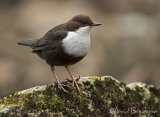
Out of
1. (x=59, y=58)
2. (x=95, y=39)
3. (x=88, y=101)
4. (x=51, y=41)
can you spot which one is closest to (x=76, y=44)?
(x=59, y=58)

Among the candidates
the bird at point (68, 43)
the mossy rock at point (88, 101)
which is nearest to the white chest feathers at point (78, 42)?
the bird at point (68, 43)

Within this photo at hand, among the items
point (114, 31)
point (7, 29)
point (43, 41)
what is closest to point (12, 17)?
point (7, 29)

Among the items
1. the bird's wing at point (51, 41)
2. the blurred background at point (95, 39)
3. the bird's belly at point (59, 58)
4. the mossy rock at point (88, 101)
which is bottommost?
the blurred background at point (95, 39)

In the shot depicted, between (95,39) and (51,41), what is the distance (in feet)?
23.0

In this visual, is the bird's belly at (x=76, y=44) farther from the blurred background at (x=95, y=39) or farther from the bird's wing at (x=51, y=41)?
the blurred background at (x=95, y=39)

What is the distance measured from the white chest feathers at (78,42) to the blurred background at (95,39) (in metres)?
5.00

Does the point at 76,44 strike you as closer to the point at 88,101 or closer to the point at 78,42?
the point at 78,42

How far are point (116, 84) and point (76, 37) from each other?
0.63m

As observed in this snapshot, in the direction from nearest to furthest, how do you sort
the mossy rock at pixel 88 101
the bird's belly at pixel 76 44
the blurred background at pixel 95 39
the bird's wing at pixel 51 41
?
Result: the mossy rock at pixel 88 101 → the bird's belly at pixel 76 44 → the bird's wing at pixel 51 41 → the blurred background at pixel 95 39

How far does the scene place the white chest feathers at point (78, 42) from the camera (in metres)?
5.96

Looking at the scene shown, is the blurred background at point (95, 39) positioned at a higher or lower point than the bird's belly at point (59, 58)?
lower

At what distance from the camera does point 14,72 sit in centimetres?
1225

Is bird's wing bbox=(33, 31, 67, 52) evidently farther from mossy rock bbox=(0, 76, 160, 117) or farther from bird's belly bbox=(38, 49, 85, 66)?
mossy rock bbox=(0, 76, 160, 117)

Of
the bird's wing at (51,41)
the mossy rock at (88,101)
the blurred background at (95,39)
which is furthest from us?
the blurred background at (95,39)
